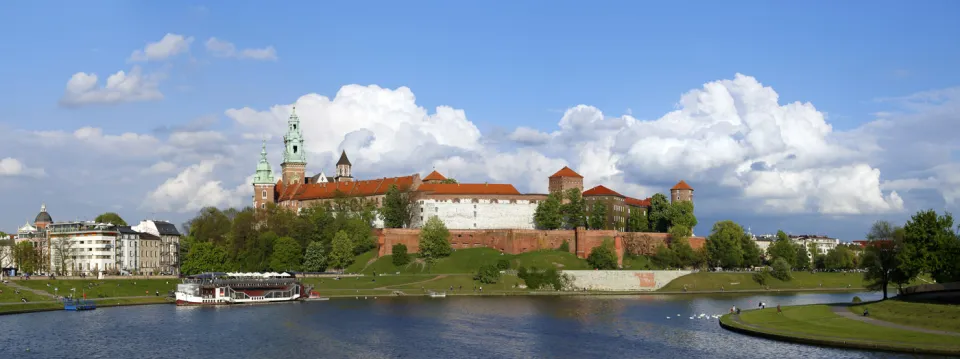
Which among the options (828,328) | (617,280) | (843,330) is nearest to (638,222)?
(617,280)

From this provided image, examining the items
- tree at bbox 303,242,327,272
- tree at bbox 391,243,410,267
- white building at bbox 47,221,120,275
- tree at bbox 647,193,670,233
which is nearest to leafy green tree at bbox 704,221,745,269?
tree at bbox 647,193,670,233

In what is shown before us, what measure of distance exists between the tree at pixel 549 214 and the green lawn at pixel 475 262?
1120 centimetres

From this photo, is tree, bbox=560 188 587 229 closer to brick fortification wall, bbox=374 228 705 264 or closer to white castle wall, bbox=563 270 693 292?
brick fortification wall, bbox=374 228 705 264

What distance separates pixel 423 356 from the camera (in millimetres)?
56094

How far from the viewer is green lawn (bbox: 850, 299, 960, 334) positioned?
58.6 m

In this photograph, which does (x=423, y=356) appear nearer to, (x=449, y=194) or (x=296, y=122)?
(x=449, y=194)

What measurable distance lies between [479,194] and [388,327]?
77495 millimetres

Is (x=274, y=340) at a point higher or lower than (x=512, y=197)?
lower

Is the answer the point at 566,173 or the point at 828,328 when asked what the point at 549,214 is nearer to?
the point at 566,173

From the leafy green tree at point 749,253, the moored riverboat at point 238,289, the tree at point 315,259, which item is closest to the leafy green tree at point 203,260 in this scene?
the tree at point 315,259

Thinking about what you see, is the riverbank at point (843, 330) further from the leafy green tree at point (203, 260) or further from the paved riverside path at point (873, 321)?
the leafy green tree at point (203, 260)

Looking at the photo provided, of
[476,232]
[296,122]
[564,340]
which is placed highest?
[296,122]

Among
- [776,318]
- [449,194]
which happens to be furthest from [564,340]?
[449,194]

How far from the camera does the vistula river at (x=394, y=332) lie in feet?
188
